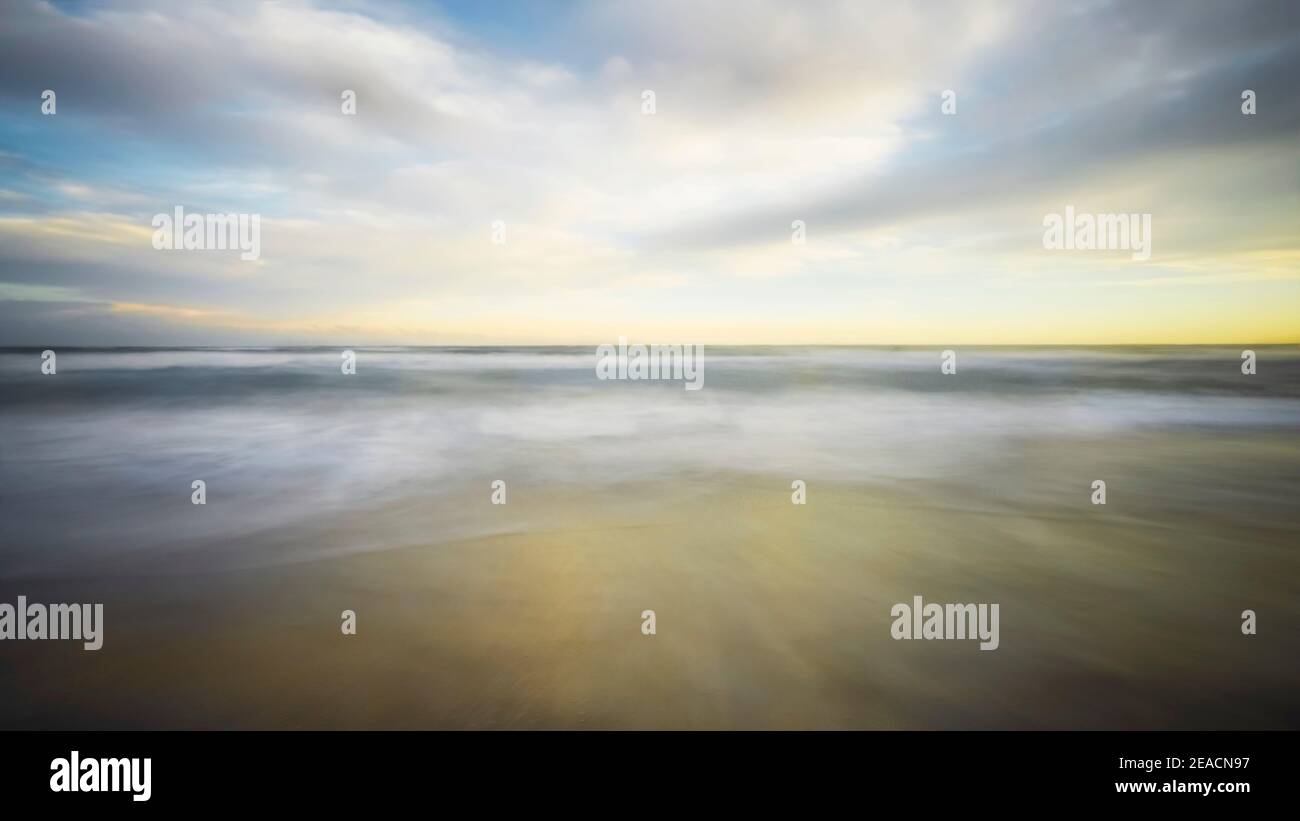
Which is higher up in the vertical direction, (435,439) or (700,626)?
(435,439)

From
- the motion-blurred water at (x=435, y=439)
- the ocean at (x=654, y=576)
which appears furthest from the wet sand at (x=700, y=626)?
the motion-blurred water at (x=435, y=439)

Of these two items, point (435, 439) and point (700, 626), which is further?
point (435, 439)

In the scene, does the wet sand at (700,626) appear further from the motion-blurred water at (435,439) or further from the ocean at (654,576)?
the motion-blurred water at (435,439)

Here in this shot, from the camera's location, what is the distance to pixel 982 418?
14.2m

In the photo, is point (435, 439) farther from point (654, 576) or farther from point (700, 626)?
point (700, 626)

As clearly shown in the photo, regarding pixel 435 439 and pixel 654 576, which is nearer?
pixel 654 576

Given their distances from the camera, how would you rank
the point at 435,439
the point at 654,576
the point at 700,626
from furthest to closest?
the point at 435,439 < the point at 654,576 < the point at 700,626

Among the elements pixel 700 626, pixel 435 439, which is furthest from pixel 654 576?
pixel 435 439

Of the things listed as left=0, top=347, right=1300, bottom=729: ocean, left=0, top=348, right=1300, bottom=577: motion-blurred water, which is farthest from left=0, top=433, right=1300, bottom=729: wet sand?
left=0, top=348, right=1300, bottom=577: motion-blurred water

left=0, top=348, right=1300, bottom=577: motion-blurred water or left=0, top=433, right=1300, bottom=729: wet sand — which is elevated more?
left=0, top=348, right=1300, bottom=577: motion-blurred water

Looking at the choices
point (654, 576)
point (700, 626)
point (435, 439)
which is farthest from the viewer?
point (435, 439)

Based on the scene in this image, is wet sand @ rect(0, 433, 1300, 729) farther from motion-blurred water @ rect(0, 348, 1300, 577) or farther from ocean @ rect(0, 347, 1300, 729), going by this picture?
motion-blurred water @ rect(0, 348, 1300, 577)
